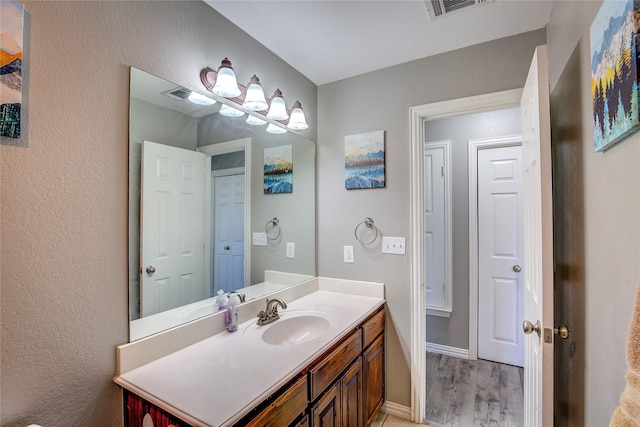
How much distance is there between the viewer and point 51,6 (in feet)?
3.02

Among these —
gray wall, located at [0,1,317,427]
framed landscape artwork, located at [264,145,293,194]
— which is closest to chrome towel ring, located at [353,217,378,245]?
framed landscape artwork, located at [264,145,293,194]

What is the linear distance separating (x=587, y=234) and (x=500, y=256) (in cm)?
183

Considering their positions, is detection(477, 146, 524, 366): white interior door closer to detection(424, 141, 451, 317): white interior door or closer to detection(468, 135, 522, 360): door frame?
detection(468, 135, 522, 360): door frame

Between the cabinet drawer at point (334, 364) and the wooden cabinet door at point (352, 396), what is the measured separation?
0.06m

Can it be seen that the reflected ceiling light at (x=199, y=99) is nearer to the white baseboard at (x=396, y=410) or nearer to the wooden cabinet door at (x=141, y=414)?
the wooden cabinet door at (x=141, y=414)

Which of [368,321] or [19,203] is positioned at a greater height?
[19,203]

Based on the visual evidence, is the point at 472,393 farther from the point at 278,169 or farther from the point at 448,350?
the point at 278,169

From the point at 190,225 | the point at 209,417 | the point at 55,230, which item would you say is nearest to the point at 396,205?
the point at 190,225

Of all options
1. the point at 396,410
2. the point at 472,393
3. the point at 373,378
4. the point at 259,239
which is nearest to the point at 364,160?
the point at 259,239

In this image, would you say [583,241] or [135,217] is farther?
[135,217]

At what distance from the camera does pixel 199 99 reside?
55.9 inches

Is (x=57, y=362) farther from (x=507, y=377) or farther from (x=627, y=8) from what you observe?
(x=507, y=377)

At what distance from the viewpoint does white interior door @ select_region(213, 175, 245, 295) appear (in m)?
1.56

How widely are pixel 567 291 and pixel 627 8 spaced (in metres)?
1.02
